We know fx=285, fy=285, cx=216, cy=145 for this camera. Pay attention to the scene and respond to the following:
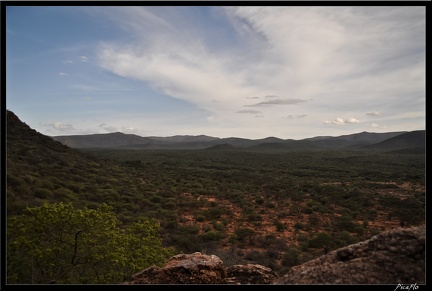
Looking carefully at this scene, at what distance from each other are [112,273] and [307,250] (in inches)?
391

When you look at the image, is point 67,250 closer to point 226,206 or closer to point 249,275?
point 249,275

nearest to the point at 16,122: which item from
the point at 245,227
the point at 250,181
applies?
the point at 250,181

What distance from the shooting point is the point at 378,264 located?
4.15 metres

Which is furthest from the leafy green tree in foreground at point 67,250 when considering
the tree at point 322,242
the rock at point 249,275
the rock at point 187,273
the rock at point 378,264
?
the tree at point 322,242

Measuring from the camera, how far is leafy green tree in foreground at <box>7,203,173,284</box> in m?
6.64

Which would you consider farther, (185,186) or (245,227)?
(185,186)

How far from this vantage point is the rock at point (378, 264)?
4031mm

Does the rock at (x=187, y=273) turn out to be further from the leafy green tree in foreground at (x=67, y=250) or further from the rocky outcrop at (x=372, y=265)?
the leafy green tree in foreground at (x=67, y=250)

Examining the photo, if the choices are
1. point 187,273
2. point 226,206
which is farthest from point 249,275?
point 226,206

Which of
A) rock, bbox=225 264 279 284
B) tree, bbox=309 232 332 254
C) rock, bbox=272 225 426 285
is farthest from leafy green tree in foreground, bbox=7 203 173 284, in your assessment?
tree, bbox=309 232 332 254

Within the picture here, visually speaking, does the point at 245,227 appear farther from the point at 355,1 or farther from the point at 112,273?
the point at 355,1

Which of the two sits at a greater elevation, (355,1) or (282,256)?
(355,1)

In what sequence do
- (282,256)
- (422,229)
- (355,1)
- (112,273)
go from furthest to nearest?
1. (282,256)
2. (112,273)
3. (355,1)
4. (422,229)

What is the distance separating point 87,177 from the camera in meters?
24.0
